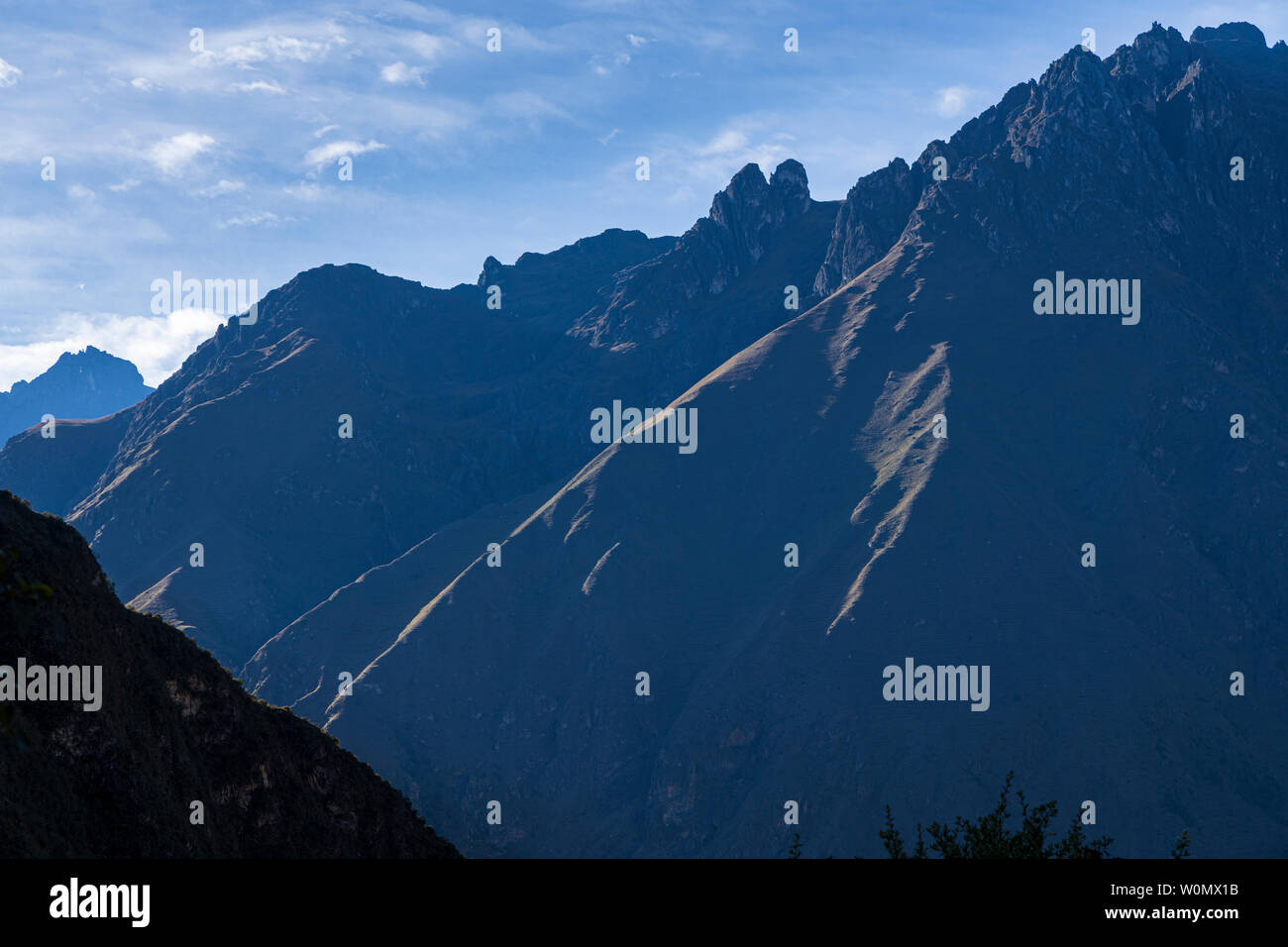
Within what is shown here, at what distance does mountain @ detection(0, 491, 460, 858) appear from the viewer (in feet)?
122

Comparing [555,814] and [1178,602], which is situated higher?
[1178,602]

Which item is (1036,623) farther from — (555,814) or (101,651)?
(101,651)

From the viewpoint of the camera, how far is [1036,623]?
189500 millimetres

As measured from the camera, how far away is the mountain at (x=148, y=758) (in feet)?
122

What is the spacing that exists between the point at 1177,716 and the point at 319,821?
528 ft

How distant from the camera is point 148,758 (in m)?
40.9
